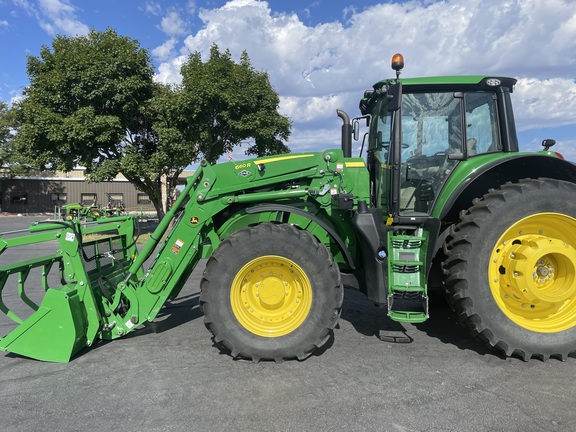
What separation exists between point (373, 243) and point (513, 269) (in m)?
1.34

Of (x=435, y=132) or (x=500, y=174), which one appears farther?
(x=435, y=132)

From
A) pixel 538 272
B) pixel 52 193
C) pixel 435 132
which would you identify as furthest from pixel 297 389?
pixel 52 193

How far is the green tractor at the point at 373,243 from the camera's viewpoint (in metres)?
3.47

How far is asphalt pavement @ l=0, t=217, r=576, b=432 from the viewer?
2.59 metres

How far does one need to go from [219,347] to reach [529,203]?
131 inches

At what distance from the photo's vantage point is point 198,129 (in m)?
13.1

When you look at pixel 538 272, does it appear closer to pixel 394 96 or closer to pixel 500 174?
pixel 500 174

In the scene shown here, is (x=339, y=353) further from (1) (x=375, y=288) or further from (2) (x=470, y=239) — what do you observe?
(2) (x=470, y=239)

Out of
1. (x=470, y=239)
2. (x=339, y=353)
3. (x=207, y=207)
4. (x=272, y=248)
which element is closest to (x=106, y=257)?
(x=207, y=207)

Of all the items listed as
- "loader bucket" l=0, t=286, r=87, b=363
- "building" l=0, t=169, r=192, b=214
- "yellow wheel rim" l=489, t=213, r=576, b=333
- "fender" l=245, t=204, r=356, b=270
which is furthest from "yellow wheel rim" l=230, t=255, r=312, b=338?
"building" l=0, t=169, r=192, b=214

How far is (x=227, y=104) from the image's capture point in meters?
12.9

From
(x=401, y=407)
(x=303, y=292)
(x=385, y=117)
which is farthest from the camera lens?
(x=385, y=117)

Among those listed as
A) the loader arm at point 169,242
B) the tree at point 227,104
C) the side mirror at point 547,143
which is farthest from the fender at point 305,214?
the tree at point 227,104

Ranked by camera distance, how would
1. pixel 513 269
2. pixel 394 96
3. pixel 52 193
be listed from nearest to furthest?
1. pixel 513 269
2. pixel 394 96
3. pixel 52 193
